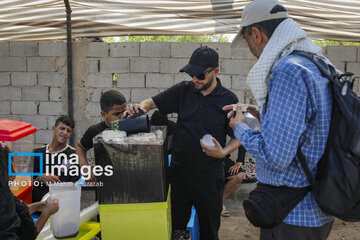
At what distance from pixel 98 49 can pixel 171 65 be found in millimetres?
1067

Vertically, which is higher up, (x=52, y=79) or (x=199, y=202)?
(x=52, y=79)

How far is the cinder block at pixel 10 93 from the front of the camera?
550 centimetres

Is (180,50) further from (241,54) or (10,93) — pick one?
(10,93)

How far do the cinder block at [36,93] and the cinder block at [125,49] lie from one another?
1149mm

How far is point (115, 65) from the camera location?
210 inches

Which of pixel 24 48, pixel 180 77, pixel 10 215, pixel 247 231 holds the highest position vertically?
pixel 24 48

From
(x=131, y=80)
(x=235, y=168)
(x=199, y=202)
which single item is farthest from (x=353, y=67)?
(x=199, y=202)

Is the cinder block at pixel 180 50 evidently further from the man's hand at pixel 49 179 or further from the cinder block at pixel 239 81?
the man's hand at pixel 49 179

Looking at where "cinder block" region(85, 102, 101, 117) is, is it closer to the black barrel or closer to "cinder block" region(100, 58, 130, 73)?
"cinder block" region(100, 58, 130, 73)

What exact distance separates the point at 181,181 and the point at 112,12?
2648 mm

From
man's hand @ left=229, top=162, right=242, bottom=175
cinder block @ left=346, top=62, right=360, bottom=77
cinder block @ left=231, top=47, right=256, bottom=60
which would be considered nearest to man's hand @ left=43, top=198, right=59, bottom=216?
man's hand @ left=229, top=162, right=242, bottom=175

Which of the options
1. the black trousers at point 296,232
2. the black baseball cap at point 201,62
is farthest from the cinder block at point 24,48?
the black trousers at point 296,232

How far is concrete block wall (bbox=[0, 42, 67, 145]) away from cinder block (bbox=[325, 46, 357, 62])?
3830mm

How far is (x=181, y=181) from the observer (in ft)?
10.3
